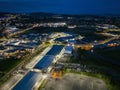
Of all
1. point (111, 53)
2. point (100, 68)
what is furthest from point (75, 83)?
point (111, 53)

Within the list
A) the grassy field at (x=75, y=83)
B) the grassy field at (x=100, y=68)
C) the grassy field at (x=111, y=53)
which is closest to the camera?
the grassy field at (x=75, y=83)

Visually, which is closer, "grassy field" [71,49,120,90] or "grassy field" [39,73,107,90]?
"grassy field" [39,73,107,90]

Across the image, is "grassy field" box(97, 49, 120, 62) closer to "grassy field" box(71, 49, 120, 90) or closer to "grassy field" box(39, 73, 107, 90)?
"grassy field" box(71, 49, 120, 90)

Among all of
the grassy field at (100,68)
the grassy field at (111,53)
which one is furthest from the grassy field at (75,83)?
the grassy field at (111,53)

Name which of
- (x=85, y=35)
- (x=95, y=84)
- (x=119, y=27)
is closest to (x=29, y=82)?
(x=95, y=84)

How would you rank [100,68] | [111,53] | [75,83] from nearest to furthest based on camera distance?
[75,83] → [100,68] → [111,53]

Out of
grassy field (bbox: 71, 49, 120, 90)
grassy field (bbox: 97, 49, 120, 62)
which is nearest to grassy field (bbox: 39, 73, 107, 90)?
grassy field (bbox: 71, 49, 120, 90)

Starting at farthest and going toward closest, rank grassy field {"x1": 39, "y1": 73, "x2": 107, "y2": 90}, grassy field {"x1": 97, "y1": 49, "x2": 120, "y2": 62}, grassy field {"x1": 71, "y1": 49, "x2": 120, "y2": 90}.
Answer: grassy field {"x1": 97, "y1": 49, "x2": 120, "y2": 62}
grassy field {"x1": 71, "y1": 49, "x2": 120, "y2": 90}
grassy field {"x1": 39, "y1": 73, "x2": 107, "y2": 90}

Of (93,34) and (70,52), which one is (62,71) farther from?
(93,34)

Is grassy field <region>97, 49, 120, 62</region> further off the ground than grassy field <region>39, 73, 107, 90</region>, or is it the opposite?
grassy field <region>97, 49, 120, 62</region>

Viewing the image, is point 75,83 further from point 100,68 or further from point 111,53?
point 111,53

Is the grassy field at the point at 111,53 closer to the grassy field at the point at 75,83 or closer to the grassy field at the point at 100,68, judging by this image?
the grassy field at the point at 100,68
